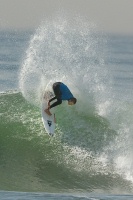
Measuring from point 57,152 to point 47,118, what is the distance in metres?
1.34

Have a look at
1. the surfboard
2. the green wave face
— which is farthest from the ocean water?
the surfboard

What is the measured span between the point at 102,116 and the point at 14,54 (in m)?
34.0

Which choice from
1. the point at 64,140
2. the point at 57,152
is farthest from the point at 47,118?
the point at 57,152

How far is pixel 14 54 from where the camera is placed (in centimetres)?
5075

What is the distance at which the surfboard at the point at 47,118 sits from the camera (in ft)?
52.6

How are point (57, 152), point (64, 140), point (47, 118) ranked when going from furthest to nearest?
point (47, 118), point (64, 140), point (57, 152)

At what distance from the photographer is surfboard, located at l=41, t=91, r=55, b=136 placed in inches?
631

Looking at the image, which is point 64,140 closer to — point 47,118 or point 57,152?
point 57,152

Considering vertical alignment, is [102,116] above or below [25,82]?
below

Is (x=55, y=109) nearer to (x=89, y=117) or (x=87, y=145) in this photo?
(x=89, y=117)

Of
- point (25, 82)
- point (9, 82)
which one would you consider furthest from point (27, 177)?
point (9, 82)

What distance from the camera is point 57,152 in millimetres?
15430

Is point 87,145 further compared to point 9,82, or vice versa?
point 9,82

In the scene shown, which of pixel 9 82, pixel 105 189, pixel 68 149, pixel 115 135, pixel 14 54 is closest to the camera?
pixel 105 189
